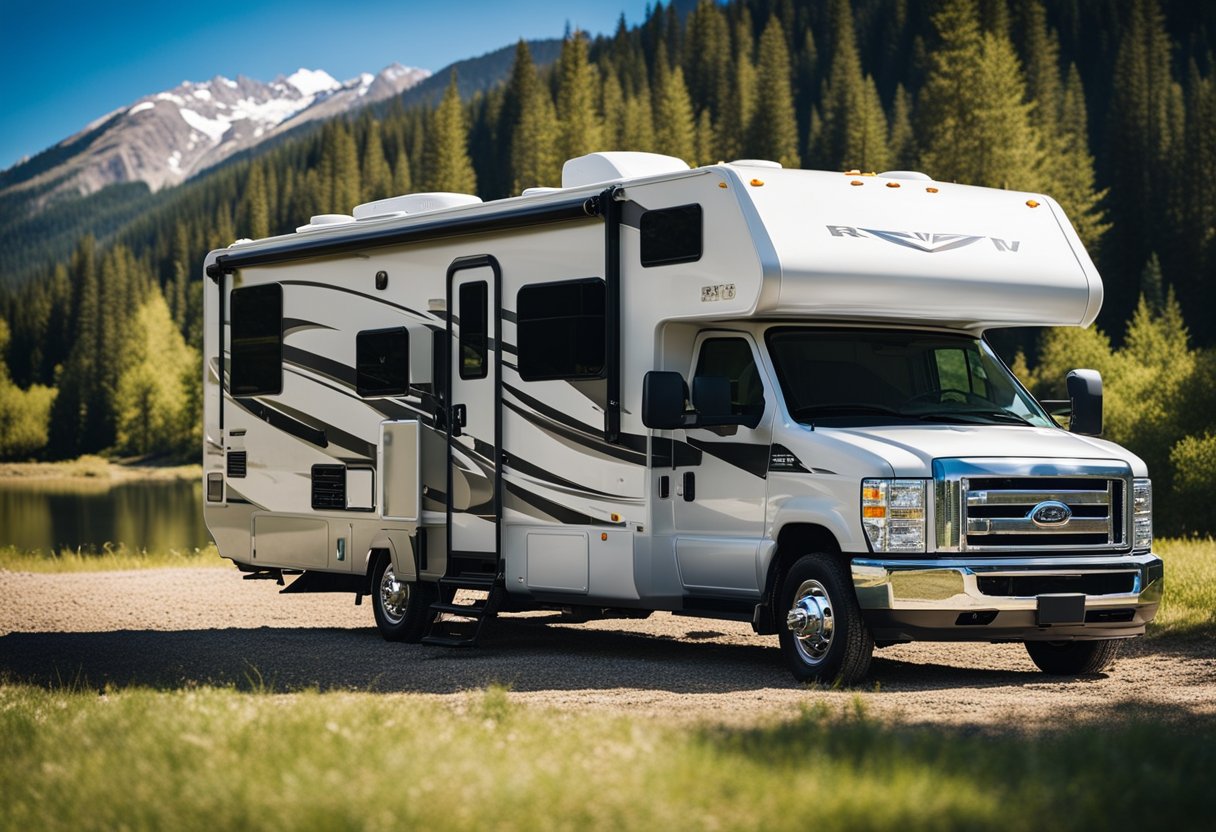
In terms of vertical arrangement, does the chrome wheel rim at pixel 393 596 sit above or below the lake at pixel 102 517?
above

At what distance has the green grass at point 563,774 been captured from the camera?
564 cm

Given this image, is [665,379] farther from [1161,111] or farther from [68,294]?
[68,294]

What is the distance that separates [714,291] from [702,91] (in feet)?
346

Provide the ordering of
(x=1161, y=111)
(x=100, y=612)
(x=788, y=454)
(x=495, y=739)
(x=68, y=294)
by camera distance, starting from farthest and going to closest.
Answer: (x=68, y=294) < (x=1161, y=111) < (x=100, y=612) < (x=788, y=454) < (x=495, y=739)

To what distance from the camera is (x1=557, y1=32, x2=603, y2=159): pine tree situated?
77875 millimetres

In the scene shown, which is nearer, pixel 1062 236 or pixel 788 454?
pixel 788 454

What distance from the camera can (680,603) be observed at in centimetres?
1180

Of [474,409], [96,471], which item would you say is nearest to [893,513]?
[474,409]

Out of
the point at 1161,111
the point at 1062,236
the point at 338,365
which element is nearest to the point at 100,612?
the point at 338,365

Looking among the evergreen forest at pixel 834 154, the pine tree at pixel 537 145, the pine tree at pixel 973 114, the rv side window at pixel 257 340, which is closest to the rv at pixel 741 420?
the rv side window at pixel 257 340

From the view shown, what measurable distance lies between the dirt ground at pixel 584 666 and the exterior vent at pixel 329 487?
1161 millimetres

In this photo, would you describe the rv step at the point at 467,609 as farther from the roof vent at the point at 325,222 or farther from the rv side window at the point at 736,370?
the roof vent at the point at 325,222

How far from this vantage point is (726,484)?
1138 centimetres

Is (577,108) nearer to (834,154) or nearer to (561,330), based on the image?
(834,154)
